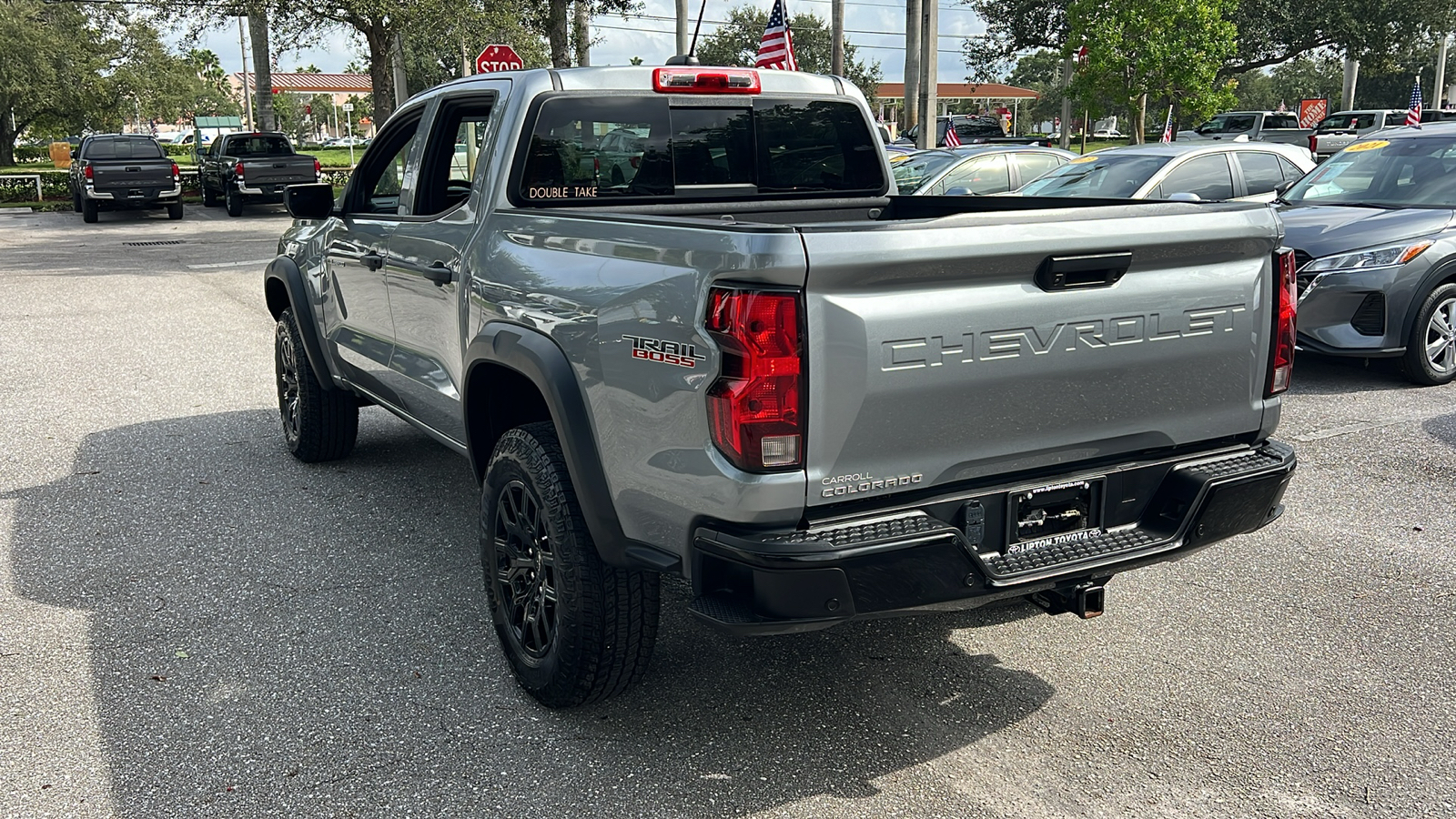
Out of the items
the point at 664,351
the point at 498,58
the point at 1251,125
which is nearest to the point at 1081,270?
the point at 664,351

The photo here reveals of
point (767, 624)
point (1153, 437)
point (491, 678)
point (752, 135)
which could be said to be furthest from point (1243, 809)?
point (752, 135)

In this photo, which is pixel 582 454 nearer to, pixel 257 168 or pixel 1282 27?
pixel 257 168

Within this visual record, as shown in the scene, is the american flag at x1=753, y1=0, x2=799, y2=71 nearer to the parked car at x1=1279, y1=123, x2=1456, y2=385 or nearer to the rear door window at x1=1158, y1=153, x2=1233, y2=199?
the rear door window at x1=1158, y1=153, x2=1233, y2=199

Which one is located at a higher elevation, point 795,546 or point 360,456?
point 795,546

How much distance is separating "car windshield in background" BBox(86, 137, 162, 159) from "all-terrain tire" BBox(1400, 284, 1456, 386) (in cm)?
2467

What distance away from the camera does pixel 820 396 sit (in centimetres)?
272

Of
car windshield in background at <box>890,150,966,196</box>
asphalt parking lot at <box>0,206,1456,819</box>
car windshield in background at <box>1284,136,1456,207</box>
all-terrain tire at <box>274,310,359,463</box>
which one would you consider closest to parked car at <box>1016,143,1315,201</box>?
car windshield in background at <box>1284,136,1456,207</box>

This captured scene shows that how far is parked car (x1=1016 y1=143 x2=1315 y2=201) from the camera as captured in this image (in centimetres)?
1023

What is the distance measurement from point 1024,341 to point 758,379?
2.35 feet

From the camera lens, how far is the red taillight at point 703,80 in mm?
4414

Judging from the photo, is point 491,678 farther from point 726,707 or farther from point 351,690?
point 726,707

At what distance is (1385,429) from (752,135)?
443cm

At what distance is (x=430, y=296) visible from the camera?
444 centimetres

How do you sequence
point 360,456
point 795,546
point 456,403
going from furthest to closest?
point 360,456 → point 456,403 → point 795,546
